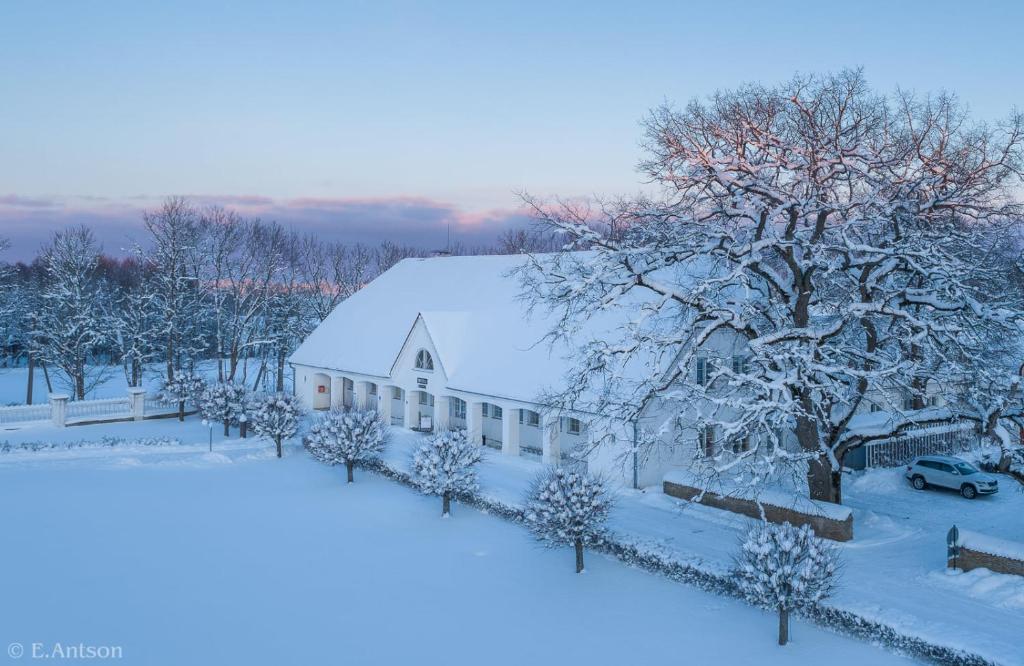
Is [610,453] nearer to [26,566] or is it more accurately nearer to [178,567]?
[178,567]

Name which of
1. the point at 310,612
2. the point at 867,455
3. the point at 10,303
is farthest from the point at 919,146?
the point at 10,303

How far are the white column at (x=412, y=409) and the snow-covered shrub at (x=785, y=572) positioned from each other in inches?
807

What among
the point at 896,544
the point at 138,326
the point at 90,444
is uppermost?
the point at 138,326

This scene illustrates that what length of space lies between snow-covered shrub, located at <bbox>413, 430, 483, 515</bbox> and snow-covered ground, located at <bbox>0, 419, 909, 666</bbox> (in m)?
0.82

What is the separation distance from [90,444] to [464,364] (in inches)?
649

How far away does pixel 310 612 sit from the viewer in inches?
556

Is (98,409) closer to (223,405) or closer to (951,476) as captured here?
(223,405)

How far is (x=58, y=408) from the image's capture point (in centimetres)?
3225

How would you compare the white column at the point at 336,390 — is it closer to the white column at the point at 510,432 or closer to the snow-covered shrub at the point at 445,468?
the white column at the point at 510,432

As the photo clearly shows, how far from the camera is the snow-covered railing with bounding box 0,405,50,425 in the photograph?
105ft

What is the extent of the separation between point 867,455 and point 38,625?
2623cm

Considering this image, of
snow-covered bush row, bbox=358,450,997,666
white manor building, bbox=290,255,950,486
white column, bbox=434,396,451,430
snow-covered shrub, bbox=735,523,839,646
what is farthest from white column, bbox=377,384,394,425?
snow-covered shrub, bbox=735,523,839,646

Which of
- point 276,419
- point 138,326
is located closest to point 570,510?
point 276,419

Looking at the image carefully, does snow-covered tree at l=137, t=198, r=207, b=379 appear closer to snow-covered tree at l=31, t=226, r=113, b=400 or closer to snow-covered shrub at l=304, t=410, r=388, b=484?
snow-covered tree at l=31, t=226, r=113, b=400
